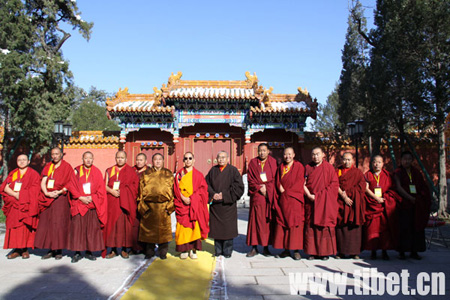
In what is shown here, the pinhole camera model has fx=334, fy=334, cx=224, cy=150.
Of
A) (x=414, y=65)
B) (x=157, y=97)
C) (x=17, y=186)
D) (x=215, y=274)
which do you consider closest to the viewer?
(x=215, y=274)

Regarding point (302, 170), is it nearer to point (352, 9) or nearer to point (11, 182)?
point (11, 182)

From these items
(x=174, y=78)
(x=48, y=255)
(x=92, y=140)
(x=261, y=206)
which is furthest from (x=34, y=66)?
(x=261, y=206)

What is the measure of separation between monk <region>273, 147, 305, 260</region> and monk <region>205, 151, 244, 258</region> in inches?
24.2

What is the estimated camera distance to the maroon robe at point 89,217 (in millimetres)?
4789

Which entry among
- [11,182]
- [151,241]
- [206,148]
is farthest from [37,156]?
[151,241]

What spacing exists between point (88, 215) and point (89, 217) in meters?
0.03

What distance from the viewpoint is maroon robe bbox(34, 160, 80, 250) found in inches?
191

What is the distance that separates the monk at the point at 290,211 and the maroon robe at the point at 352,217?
581 mm

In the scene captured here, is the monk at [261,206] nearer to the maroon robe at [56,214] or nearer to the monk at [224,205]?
the monk at [224,205]

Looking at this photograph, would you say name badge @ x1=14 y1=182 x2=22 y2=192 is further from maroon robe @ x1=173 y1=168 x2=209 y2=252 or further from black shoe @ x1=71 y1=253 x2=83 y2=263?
maroon robe @ x1=173 y1=168 x2=209 y2=252

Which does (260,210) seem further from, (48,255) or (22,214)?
(22,214)

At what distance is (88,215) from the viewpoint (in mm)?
4867
